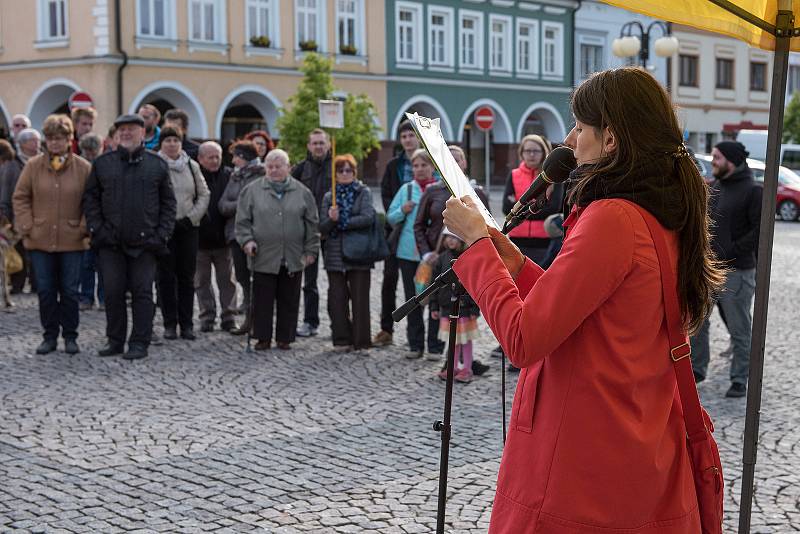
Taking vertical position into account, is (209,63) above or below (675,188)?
above

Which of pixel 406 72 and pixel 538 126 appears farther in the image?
pixel 538 126

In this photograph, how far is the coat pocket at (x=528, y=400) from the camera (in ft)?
8.89

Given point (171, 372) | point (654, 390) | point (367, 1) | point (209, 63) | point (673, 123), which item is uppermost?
point (367, 1)

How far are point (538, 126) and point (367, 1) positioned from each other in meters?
12.1

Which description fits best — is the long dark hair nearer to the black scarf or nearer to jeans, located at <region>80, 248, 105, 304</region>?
the black scarf

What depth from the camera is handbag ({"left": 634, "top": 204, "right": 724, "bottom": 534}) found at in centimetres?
266

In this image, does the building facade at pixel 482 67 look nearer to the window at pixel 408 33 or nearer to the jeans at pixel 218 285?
the window at pixel 408 33

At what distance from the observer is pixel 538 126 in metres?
49.7

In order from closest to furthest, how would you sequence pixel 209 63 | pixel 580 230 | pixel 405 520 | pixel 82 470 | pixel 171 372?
pixel 580 230
pixel 405 520
pixel 82 470
pixel 171 372
pixel 209 63

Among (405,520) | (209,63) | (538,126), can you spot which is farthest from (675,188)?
(538,126)

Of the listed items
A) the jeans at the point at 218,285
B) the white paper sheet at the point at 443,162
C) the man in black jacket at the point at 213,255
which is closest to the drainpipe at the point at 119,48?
the man in black jacket at the point at 213,255

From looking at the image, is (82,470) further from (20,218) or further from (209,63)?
(209,63)

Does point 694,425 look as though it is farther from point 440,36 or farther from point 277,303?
point 440,36

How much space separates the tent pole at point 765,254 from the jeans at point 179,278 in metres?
7.77
